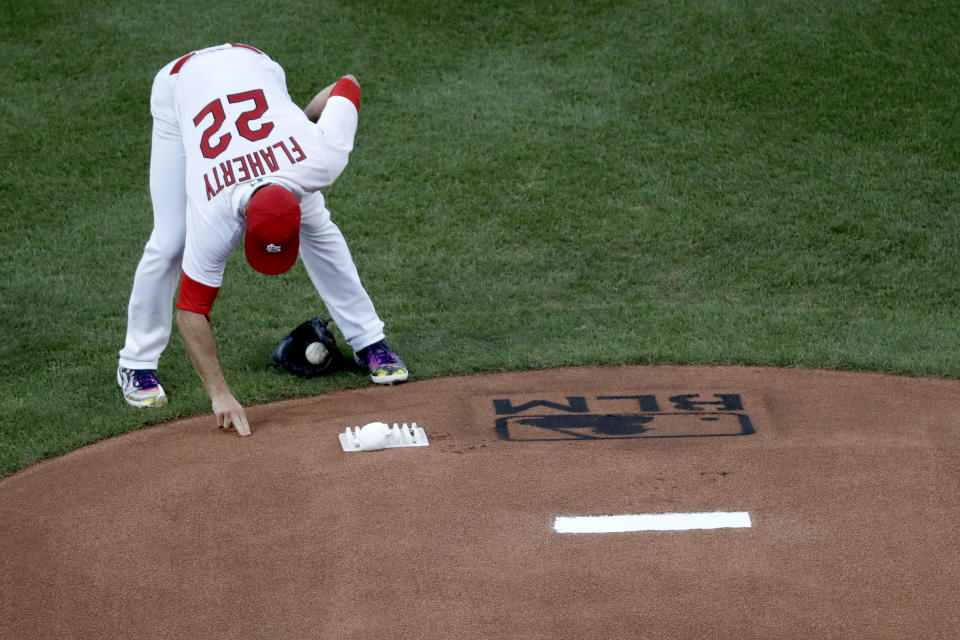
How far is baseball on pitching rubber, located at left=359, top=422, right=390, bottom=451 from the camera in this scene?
16.0 ft

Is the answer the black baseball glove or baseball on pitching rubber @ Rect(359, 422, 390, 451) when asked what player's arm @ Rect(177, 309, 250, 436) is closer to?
baseball on pitching rubber @ Rect(359, 422, 390, 451)

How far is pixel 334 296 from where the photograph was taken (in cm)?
581

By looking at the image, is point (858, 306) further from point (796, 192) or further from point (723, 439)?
point (723, 439)

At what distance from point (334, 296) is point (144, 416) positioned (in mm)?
1112

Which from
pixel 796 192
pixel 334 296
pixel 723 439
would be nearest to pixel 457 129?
pixel 796 192

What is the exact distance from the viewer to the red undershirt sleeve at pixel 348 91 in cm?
535

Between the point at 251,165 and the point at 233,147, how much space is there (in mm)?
133

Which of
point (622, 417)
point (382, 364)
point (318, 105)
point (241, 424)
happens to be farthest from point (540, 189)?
point (241, 424)

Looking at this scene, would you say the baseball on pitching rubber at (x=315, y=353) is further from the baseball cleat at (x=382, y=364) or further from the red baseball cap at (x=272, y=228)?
the red baseball cap at (x=272, y=228)

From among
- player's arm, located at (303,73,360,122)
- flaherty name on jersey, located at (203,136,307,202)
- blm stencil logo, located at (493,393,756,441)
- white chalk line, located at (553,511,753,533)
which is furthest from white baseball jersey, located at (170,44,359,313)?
white chalk line, located at (553,511,753,533)

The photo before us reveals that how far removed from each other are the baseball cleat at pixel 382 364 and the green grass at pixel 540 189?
0.36 feet

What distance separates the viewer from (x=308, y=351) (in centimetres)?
586

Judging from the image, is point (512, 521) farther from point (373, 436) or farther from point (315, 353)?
point (315, 353)

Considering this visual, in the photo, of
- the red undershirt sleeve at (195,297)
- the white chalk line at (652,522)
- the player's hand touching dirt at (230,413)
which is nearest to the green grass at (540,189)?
the player's hand touching dirt at (230,413)
